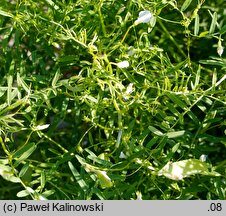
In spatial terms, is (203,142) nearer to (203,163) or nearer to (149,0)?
(203,163)

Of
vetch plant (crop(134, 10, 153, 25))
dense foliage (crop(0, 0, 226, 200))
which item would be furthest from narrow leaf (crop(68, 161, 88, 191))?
vetch plant (crop(134, 10, 153, 25))

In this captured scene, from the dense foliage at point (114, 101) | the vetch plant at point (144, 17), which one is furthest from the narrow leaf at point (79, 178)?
the vetch plant at point (144, 17)

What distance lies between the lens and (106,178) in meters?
1.01

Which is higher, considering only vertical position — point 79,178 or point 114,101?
point 114,101
